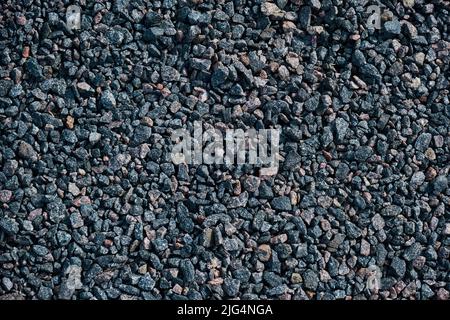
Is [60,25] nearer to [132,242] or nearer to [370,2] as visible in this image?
[132,242]

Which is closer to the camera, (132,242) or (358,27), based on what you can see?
(132,242)

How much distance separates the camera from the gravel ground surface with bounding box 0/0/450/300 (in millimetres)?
4746

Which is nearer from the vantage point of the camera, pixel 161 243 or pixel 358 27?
pixel 161 243

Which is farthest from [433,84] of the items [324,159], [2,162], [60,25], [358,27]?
[2,162]

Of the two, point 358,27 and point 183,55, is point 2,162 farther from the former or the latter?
point 358,27

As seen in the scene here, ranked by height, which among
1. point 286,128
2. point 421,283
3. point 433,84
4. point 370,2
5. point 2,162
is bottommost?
point 421,283

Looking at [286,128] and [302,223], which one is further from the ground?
[286,128]

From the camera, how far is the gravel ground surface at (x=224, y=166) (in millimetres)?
4746

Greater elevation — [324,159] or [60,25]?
[60,25]

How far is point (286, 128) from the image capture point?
4.93 m

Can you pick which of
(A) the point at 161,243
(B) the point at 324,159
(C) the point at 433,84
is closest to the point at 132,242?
(A) the point at 161,243

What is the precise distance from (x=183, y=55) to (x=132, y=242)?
1391 mm

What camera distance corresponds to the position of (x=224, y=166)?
4.88 m

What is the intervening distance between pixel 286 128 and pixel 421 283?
4.70ft
